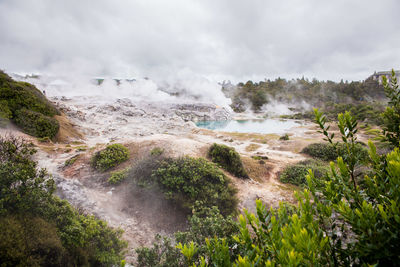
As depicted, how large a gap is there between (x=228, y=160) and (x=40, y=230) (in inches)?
337

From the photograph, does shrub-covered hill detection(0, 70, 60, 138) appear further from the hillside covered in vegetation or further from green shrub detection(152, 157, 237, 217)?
the hillside covered in vegetation

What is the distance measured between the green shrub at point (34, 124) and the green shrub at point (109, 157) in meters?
7.60

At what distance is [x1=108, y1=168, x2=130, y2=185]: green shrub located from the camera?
8.65 metres

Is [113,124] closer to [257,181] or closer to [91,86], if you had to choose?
[257,181]

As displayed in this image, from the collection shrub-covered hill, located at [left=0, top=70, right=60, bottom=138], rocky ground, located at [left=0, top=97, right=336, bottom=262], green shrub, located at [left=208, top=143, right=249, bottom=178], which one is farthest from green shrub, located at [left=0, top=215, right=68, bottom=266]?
shrub-covered hill, located at [left=0, top=70, right=60, bottom=138]

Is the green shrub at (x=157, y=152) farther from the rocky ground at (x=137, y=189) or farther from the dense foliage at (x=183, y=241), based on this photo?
the dense foliage at (x=183, y=241)

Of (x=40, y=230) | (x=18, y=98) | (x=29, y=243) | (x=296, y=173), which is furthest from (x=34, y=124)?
(x=296, y=173)

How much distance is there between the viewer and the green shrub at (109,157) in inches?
395

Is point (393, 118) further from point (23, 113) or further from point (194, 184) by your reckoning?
point (23, 113)

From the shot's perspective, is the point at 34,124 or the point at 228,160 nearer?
the point at 228,160

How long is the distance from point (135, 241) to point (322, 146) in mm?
15593

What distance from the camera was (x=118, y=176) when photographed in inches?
349

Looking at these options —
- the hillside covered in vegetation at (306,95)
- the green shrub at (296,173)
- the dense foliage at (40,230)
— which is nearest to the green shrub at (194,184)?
the dense foliage at (40,230)

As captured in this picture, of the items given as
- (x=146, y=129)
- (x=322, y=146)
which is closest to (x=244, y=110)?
(x=146, y=129)
